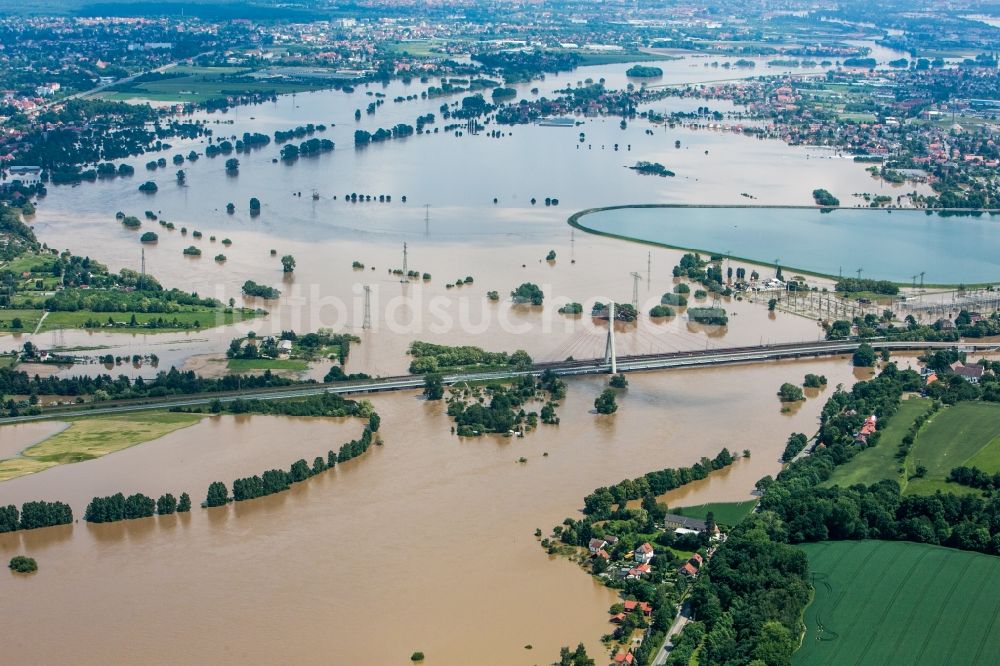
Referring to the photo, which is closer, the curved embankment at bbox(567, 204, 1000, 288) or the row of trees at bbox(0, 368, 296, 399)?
the row of trees at bbox(0, 368, 296, 399)

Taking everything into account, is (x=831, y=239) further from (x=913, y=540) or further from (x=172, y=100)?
(x=172, y=100)

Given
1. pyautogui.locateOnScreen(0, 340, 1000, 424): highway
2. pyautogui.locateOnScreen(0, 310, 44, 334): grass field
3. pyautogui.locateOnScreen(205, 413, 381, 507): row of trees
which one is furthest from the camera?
pyautogui.locateOnScreen(0, 310, 44, 334): grass field

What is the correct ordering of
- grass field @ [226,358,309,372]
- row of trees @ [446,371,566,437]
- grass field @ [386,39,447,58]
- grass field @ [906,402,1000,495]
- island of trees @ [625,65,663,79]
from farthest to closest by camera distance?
grass field @ [386,39,447,58]
island of trees @ [625,65,663,79]
grass field @ [226,358,309,372]
row of trees @ [446,371,566,437]
grass field @ [906,402,1000,495]

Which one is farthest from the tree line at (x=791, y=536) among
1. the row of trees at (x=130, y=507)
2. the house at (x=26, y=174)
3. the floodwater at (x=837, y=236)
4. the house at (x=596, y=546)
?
the house at (x=26, y=174)

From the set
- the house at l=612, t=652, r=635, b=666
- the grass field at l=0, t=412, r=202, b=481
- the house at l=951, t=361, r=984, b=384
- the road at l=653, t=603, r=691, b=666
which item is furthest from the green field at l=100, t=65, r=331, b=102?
the house at l=612, t=652, r=635, b=666

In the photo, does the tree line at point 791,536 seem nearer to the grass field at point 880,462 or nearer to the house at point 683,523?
the grass field at point 880,462

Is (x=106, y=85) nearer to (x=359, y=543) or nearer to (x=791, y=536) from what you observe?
(x=359, y=543)

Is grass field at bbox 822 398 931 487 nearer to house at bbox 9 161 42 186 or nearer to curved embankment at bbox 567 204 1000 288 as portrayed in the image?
curved embankment at bbox 567 204 1000 288
